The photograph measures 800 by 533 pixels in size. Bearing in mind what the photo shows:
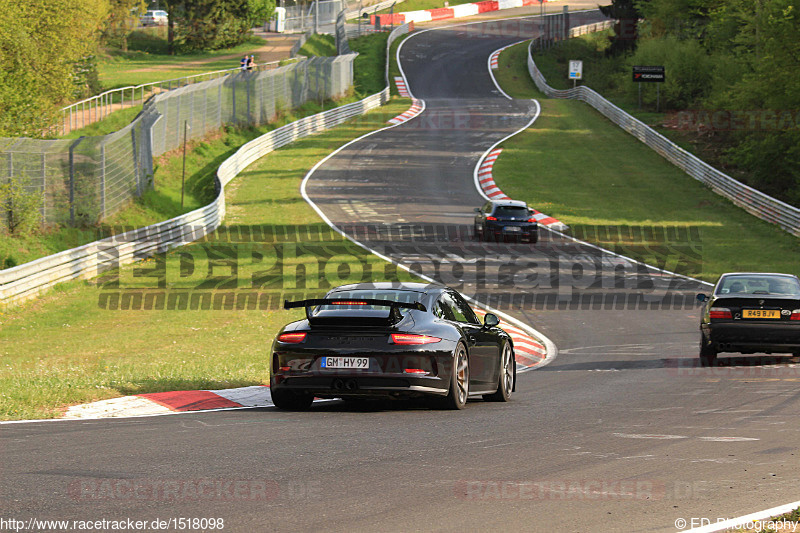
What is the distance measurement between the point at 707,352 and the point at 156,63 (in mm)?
75047

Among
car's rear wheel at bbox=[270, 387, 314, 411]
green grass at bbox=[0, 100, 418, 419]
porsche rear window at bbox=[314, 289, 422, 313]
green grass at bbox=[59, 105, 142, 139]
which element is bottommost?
green grass at bbox=[0, 100, 418, 419]

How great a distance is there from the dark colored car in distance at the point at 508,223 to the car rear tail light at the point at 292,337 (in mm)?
24022

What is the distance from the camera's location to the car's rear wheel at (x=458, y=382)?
1052cm

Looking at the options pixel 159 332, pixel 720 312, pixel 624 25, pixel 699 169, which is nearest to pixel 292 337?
pixel 720 312

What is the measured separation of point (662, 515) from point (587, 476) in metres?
1.12

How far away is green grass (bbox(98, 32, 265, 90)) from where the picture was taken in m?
73.6

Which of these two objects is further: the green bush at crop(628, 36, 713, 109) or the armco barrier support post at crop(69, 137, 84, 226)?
the green bush at crop(628, 36, 713, 109)

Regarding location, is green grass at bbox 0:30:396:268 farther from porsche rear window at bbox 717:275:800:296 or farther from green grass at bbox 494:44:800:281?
porsche rear window at bbox 717:275:800:296

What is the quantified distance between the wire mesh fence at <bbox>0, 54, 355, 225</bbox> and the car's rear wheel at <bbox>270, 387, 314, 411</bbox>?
17.2 metres

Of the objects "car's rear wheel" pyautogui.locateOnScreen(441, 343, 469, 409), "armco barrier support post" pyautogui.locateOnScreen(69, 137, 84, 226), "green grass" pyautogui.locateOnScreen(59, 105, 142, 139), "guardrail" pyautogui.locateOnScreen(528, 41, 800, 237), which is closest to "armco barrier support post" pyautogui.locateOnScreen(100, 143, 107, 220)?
"armco barrier support post" pyautogui.locateOnScreen(69, 137, 84, 226)

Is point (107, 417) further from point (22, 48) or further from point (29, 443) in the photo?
point (22, 48)

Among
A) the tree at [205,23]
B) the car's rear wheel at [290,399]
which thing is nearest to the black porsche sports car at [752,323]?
the car's rear wheel at [290,399]

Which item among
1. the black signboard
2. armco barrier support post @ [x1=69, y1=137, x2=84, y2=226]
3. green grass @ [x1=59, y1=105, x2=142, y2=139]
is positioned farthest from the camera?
the black signboard

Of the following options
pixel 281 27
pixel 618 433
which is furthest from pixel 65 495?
pixel 281 27
